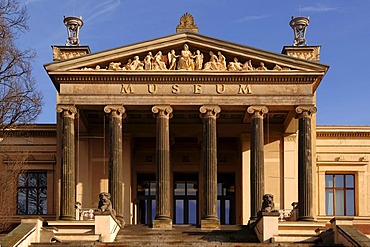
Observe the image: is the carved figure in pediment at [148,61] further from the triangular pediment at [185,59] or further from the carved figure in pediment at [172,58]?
the carved figure in pediment at [172,58]

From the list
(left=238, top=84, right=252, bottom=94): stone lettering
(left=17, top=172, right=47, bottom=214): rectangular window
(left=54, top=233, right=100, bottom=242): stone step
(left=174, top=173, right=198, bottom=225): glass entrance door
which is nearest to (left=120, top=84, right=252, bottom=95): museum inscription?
(left=238, top=84, right=252, bottom=94): stone lettering

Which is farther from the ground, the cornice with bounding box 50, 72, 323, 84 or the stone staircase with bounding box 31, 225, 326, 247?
the cornice with bounding box 50, 72, 323, 84

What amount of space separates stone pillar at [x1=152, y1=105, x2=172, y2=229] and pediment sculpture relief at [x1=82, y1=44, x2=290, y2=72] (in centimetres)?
222

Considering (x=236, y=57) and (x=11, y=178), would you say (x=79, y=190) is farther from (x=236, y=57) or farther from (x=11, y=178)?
(x=236, y=57)

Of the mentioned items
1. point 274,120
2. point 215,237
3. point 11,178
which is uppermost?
point 274,120

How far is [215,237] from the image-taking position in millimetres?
42844

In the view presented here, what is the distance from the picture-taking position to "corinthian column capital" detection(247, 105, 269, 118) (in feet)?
157

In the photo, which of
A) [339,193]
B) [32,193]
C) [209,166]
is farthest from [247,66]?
[32,193]

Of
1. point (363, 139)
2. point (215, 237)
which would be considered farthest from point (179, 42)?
point (363, 139)

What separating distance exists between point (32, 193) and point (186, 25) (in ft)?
47.7

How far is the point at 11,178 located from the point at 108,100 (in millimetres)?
6966

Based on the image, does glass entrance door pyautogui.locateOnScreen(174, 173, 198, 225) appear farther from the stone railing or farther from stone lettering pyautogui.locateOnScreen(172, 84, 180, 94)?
the stone railing

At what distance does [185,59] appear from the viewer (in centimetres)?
4825

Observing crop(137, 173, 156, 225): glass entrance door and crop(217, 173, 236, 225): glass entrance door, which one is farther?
crop(217, 173, 236, 225): glass entrance door
